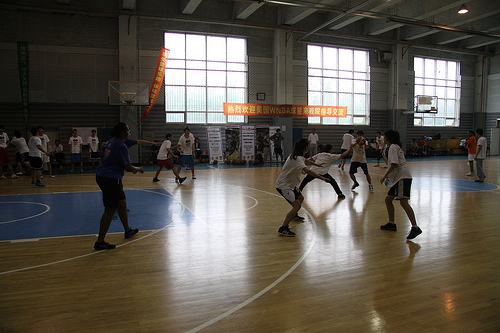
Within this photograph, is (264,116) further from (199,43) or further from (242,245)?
(242,245)

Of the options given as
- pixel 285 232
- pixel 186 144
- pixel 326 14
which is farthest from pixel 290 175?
pixel 326 14

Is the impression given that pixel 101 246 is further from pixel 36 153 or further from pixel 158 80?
pixel 158 80

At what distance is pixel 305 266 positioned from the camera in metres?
4.41

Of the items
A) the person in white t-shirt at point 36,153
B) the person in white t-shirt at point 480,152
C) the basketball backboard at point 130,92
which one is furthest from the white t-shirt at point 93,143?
the person in white t-shirt at point 480,152

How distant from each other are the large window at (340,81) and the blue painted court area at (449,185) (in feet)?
37.8

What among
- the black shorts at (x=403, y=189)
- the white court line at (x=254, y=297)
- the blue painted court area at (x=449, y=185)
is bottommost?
the white court line at (x=254, y=297)

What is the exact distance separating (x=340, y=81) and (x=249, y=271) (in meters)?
21.6

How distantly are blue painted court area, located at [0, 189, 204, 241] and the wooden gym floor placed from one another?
1.6 inches

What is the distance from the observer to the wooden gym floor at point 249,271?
312 cm

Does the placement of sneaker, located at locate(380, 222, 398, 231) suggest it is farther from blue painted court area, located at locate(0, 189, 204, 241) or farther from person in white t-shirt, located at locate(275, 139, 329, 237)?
blue painted court area, located at locate(0, 189, 204, 241)

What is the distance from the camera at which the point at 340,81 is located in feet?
78.0

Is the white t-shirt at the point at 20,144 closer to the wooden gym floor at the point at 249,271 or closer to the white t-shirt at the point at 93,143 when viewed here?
the white t-shirt at the point at 93,143

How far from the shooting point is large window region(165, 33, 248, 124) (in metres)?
19.8

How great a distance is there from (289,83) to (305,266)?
18.2m
